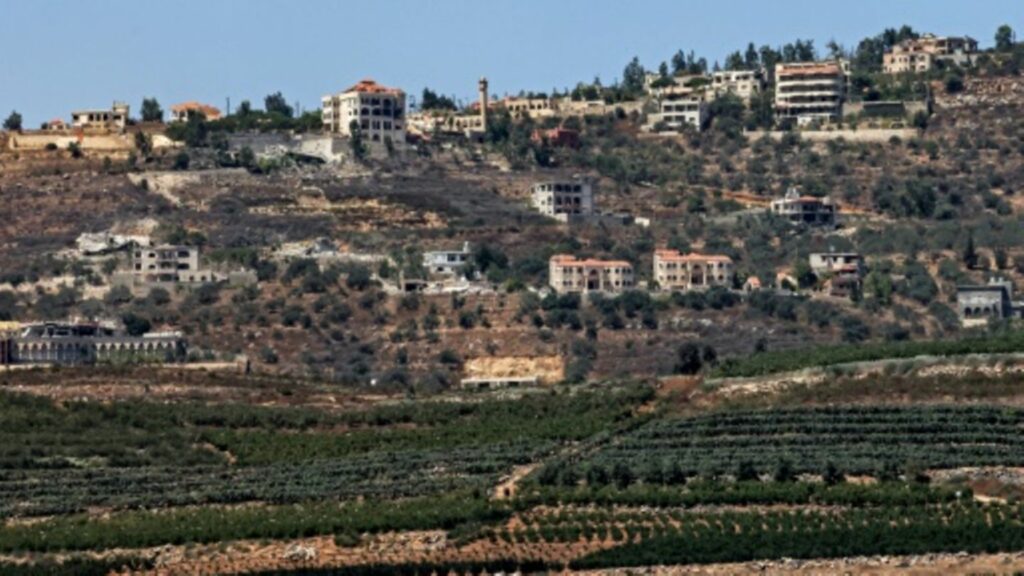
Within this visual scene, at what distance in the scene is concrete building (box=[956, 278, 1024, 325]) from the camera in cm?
13038

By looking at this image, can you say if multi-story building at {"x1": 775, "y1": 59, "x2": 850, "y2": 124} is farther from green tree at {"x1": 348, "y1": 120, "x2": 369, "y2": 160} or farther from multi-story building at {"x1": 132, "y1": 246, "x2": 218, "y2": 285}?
multi-story building at {"x1": 132, "y1": 246, "x2": 218, "y2": 285}

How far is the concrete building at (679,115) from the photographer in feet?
562

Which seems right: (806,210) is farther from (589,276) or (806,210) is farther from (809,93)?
(809,93)

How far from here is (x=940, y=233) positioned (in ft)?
477

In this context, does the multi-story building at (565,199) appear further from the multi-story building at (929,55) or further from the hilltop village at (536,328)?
the multi-story building at (929,55)

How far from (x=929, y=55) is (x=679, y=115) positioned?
14.9 metres

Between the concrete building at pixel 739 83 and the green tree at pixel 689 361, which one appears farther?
the concrete building at pixel 739 83

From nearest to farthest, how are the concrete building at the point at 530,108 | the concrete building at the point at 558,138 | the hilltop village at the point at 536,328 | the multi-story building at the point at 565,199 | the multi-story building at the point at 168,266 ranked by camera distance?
the hilltop village at the point at 536,328 → the multi-story building at the point at 168,266 → the multi-story building at the point at 565,199 → the concrete building at the point at 558,138 → the concrete building at the point at 530,108

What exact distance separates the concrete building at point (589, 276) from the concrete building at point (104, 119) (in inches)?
1319

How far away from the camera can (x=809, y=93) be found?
171m

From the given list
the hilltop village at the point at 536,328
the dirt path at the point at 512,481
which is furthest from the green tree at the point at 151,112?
the dirt path at the point at 512,481

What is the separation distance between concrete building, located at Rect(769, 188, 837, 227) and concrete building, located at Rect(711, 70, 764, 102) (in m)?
25.3

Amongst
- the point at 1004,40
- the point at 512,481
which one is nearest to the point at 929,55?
the point at 1004,40

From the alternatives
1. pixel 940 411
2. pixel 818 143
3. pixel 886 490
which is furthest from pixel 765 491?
pixel 818 143
